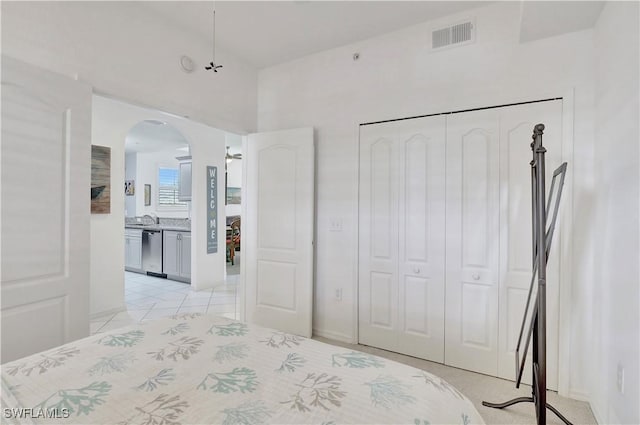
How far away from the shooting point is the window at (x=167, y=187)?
8703mm

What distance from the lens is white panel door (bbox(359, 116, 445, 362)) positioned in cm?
279

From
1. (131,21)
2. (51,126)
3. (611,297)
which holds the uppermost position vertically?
(131,21)

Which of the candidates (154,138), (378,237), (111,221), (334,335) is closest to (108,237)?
(111,221)

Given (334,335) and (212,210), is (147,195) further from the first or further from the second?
(334,335)

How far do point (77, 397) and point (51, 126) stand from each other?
1.69m

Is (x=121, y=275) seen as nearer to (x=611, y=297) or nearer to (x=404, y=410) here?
(x=404, y=410)

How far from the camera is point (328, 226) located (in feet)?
11.0

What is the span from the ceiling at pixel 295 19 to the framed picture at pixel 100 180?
2050 millimetres

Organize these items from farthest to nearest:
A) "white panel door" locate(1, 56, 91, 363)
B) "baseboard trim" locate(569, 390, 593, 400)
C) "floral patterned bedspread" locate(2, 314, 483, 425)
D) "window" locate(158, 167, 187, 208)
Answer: "window" locate(158, 167, 187, 208) < "baseboard trim" locate(569, 390, 593, 400) < "white panel door" locate(1, 56, 91, 363) < "floral patterned bedspread" locate(2, 314, 483, 425)

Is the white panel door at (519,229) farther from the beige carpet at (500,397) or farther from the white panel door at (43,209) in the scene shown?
the white panel door at (43,209)

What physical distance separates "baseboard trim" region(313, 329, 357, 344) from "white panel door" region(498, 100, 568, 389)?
1258 millimetres

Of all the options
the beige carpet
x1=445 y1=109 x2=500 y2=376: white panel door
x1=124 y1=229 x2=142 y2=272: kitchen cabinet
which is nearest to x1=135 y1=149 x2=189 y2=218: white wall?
x1=124 y1=229 x2=142 y2=272: kitchen cabinet

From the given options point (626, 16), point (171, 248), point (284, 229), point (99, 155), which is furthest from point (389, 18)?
point (171, 248)

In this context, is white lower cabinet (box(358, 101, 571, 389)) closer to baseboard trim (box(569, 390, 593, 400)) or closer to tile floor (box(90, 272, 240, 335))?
baseboard trim (box(569, 390, 593, 400))
